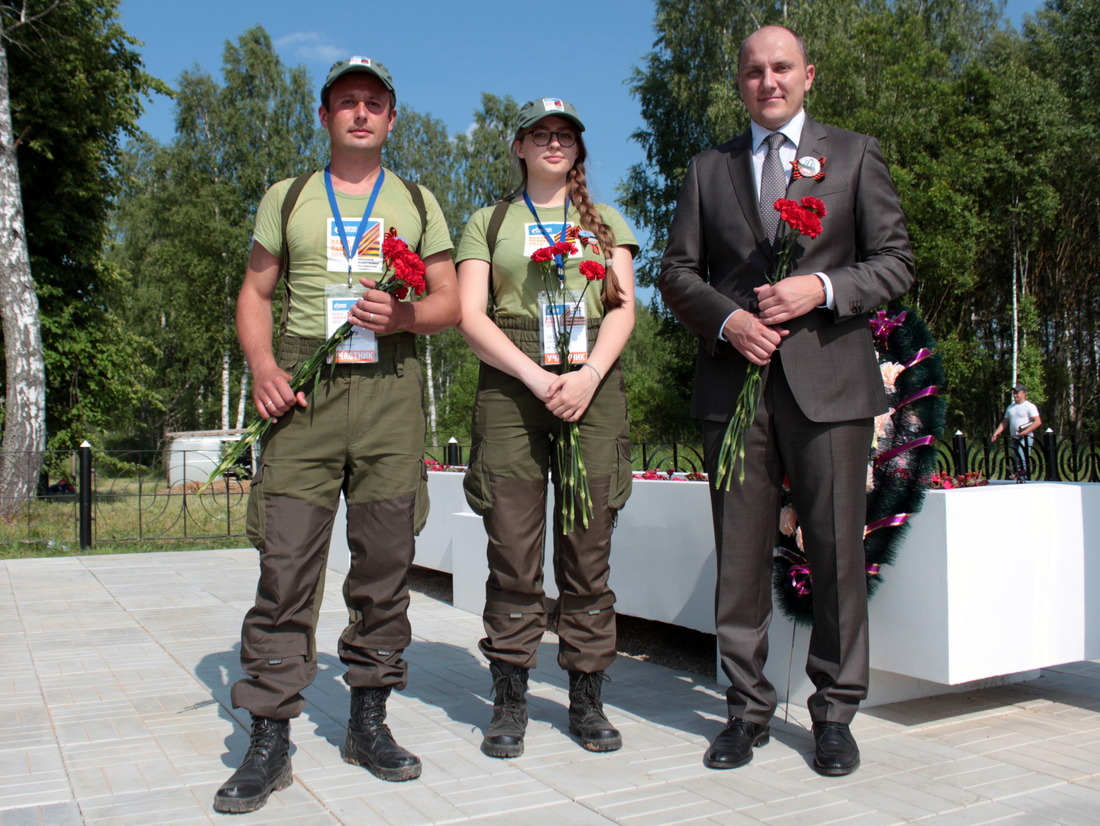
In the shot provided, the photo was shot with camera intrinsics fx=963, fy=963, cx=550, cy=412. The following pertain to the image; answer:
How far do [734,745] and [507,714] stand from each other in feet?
2.49

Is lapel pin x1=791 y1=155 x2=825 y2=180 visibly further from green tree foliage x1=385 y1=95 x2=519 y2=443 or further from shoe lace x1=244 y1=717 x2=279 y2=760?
green tree foliage x1=385 y1=95 x2=519 y2=443

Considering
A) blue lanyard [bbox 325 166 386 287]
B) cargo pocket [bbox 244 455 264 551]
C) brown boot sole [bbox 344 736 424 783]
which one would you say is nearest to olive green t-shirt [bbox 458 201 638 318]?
blue lanyard [bbox 325 166 386 287]

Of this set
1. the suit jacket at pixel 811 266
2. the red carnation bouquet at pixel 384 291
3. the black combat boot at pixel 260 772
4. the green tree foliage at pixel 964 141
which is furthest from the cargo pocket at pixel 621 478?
the green tree foliage at pixel 964 141

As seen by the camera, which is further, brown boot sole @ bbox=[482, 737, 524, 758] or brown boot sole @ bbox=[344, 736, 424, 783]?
brown boot sole @ bbox=[482, 737, 524, 758]

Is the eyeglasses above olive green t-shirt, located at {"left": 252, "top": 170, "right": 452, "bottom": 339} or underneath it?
above

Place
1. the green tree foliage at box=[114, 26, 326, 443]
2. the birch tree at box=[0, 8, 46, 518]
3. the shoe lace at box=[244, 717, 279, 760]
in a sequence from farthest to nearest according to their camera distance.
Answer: the green tree foliage at box=[114, 26, 326, 443] < the birch tree at box=[0, 8, 46, 518] < the shoe lace at box=[244, 717, 279, 760]

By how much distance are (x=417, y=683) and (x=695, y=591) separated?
131 centimetres

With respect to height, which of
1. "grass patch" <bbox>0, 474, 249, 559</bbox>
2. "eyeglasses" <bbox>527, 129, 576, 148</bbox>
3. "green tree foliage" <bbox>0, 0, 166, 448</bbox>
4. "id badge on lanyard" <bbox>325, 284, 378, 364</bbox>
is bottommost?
"grass patch" <bbox>0, 474, 249, 559</bbox>

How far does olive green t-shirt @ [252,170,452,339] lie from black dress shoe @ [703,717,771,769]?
5.91 feet

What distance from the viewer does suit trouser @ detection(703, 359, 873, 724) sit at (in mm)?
3029

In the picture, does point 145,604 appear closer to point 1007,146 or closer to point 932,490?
point 932,490

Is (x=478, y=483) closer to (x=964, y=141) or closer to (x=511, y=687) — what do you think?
(x=511, y=687)

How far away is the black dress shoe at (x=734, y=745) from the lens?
2.99 m

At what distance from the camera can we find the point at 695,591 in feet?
14.2
